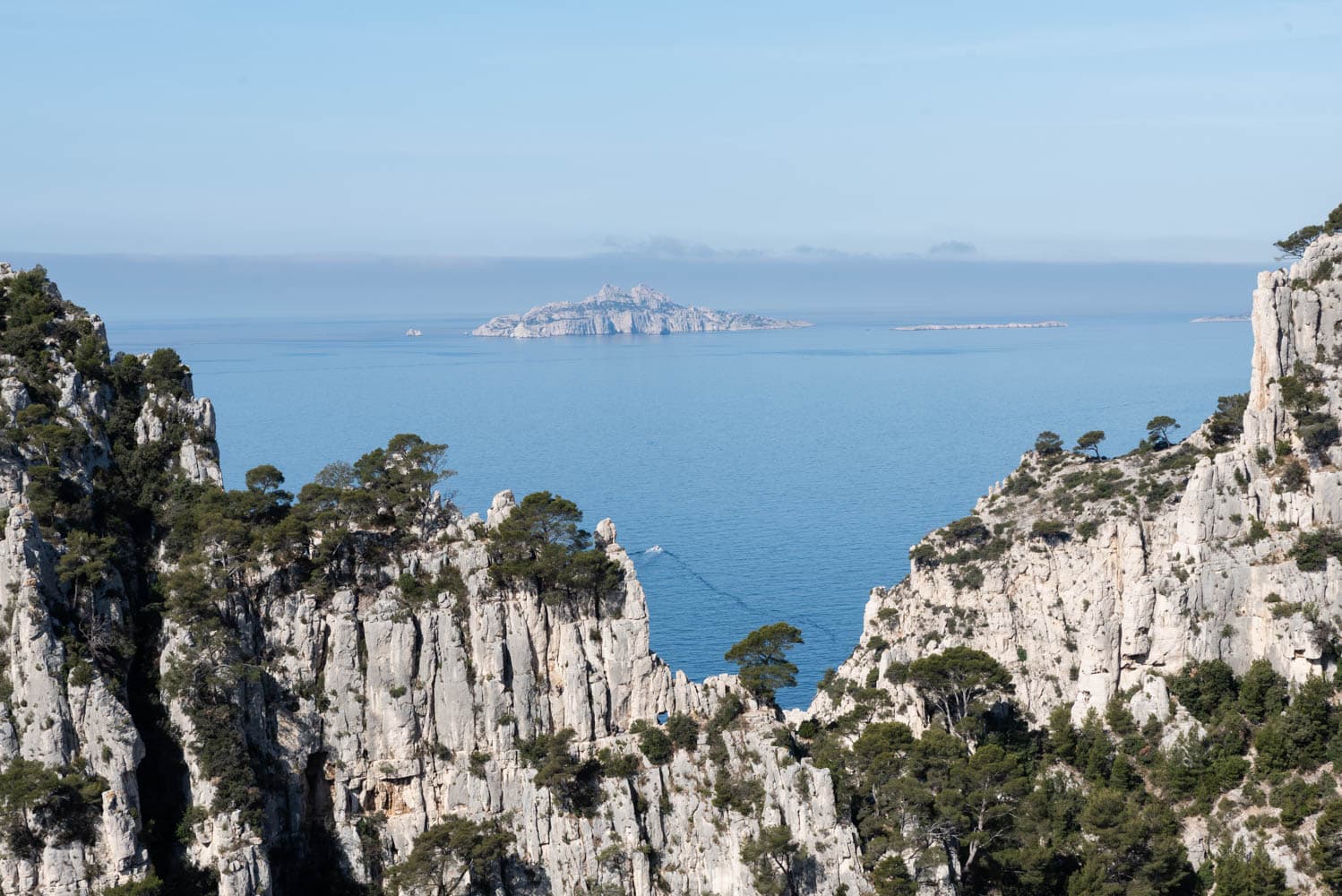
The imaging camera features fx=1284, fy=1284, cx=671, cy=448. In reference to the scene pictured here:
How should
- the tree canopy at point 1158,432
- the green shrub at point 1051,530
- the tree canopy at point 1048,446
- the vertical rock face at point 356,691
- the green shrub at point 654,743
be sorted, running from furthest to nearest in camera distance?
the tree canopy at point 1048,446 < the tree canopy at point 1158,432 < the green shrub at point 1051,530 < the green shrub at point 654,743 < the vertical rock face at point 356,691

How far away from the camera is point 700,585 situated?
393 feet

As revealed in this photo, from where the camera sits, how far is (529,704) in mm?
60438

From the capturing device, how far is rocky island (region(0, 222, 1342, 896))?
54.0m

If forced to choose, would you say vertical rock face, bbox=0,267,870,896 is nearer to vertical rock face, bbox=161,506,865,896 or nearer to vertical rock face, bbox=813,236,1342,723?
vertical rock face, bbox=161,506,865,896

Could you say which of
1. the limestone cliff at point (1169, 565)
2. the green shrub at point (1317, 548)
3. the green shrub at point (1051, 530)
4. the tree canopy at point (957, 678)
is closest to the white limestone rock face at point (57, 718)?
the limestone cliff at point (1169, 565)

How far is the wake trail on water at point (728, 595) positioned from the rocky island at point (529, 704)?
125 feet

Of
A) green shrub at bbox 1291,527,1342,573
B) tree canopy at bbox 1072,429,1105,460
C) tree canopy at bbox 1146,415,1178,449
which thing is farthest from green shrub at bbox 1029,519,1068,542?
green shrub at bbox 1291,527,1342,573

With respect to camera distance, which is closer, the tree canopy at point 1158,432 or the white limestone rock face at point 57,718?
the white limestone rock face at point 57,718

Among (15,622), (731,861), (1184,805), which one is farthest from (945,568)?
(15,622)

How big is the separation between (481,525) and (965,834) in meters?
26.9

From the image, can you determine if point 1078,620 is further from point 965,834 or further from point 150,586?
point 150,586

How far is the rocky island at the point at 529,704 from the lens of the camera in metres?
54.0

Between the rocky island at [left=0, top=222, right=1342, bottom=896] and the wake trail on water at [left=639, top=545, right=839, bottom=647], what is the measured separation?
3802 cm

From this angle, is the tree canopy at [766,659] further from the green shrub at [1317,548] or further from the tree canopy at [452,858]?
the green shrub at [1317,548]
